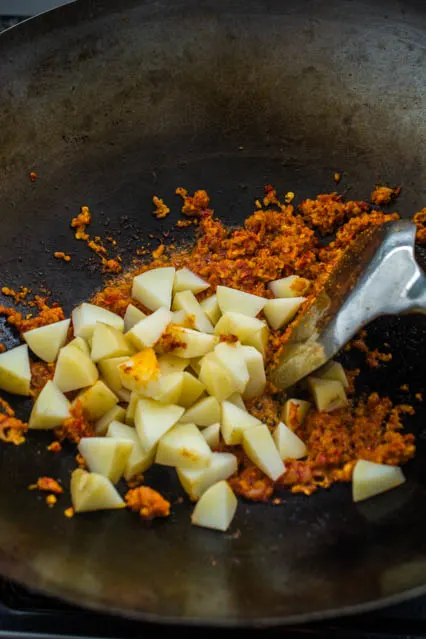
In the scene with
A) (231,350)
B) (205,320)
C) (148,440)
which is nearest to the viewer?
(148,440)

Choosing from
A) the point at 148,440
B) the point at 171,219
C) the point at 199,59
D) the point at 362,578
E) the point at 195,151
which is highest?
the point at 199,59

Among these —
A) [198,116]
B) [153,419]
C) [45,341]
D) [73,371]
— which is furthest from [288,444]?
[198,116]

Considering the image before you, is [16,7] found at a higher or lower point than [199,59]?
higher

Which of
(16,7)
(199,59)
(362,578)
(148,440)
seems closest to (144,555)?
(148,440)

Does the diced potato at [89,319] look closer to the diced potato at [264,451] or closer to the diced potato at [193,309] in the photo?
the diced potato at [193,309]

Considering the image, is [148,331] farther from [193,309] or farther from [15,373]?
[15,373]

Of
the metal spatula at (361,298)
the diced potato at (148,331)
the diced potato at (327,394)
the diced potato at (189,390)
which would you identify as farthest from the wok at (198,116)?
the diced potato at (189,390)

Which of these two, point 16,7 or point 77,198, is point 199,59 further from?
point 16,7
